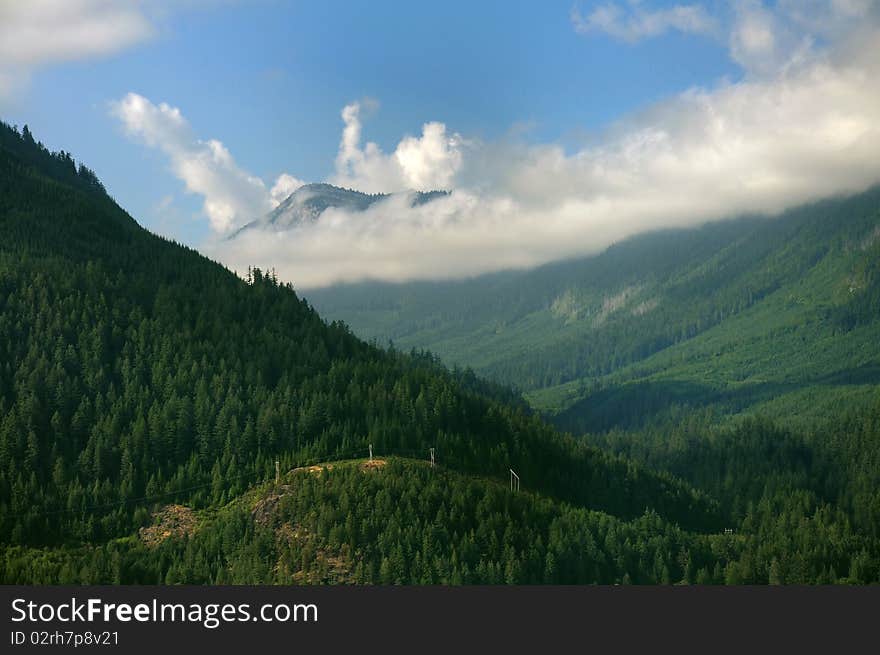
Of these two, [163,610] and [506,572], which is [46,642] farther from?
[506,572]

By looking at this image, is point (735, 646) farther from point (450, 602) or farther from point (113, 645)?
point (113, 645)

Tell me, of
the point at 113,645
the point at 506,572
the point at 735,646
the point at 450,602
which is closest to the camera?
the point at 113,645

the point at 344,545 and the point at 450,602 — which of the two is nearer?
the point at 450,602

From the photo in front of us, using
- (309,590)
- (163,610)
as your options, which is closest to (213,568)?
(309,590)

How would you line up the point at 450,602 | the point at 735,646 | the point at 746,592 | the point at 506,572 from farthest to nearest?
the point at 506,572
the point at 746,592
the point at 450,602
the point at 735,646

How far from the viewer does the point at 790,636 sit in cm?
14338

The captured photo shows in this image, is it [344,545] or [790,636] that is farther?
[344,545]

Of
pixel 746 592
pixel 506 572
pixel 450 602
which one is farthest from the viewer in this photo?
pixel 506 572

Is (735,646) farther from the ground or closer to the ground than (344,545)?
closer to the ground

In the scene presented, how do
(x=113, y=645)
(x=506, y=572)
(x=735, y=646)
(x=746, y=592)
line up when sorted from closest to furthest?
(x=113, y=645) → (x=735, y=646) → (x=746, y=592) → (x=506, y=572)

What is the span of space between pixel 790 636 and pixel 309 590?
66393 mm

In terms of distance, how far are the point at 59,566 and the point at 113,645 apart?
7361 centimetres

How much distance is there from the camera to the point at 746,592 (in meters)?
165

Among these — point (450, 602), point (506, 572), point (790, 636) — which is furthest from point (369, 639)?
point (506, 572)
